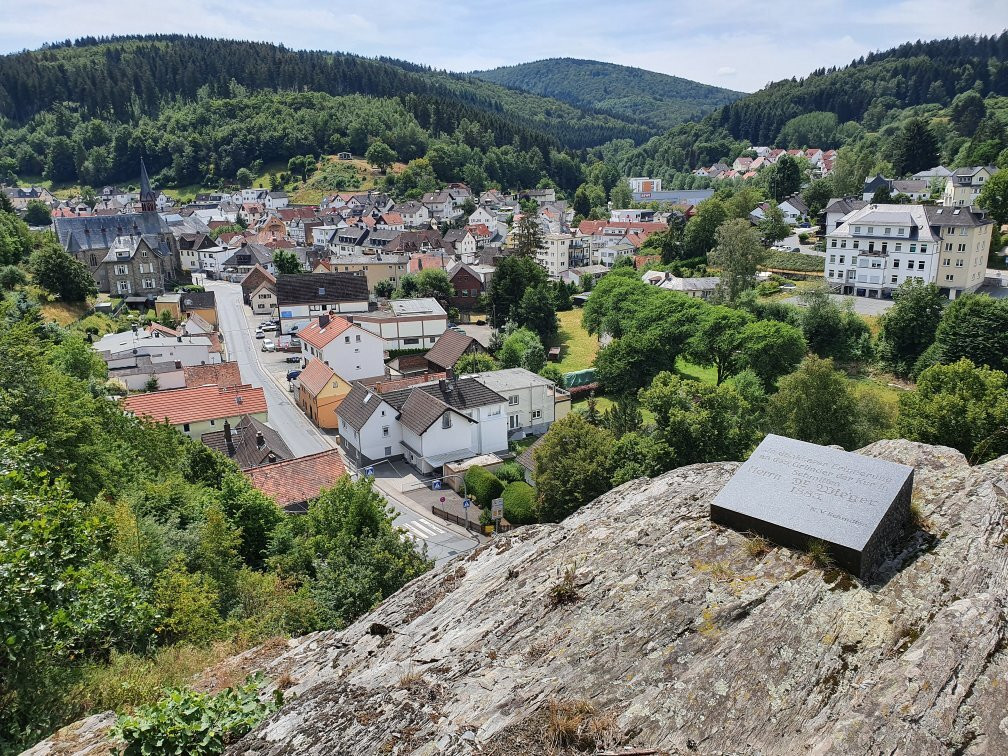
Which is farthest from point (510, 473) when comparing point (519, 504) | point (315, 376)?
point (315, 376)

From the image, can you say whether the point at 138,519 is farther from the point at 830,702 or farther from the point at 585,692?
the point at 830,702

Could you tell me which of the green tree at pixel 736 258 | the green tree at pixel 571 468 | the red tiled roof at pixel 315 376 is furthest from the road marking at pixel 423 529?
the green tree at pixel 736 258

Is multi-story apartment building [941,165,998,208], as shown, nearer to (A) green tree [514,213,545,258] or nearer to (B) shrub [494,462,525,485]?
(A) green tree [514,213,545,258]

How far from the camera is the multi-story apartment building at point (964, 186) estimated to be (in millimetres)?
85875

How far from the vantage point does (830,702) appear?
6.18 meters

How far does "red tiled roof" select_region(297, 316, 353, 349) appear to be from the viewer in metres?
46.5

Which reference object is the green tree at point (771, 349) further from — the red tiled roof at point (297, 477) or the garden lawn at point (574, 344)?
the red tiled roof at point (297, 477)

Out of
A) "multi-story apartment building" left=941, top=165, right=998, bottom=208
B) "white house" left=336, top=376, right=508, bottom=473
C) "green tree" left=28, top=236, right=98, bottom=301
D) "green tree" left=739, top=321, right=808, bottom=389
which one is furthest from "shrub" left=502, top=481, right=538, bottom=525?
"multi-story apartment building" left=941, top=165, right=998, bottom=208

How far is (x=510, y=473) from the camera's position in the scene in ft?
112

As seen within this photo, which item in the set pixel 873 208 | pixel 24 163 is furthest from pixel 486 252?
pixel 24 163

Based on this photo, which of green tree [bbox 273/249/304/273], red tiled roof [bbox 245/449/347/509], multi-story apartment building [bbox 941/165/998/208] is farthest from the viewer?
multi-story apartment building [bbox 941/165/998/208]

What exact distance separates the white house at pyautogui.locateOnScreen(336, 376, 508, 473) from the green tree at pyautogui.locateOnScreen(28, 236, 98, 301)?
28049 mm

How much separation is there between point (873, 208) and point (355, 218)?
230 feet

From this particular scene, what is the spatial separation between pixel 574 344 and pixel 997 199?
1779 inches
